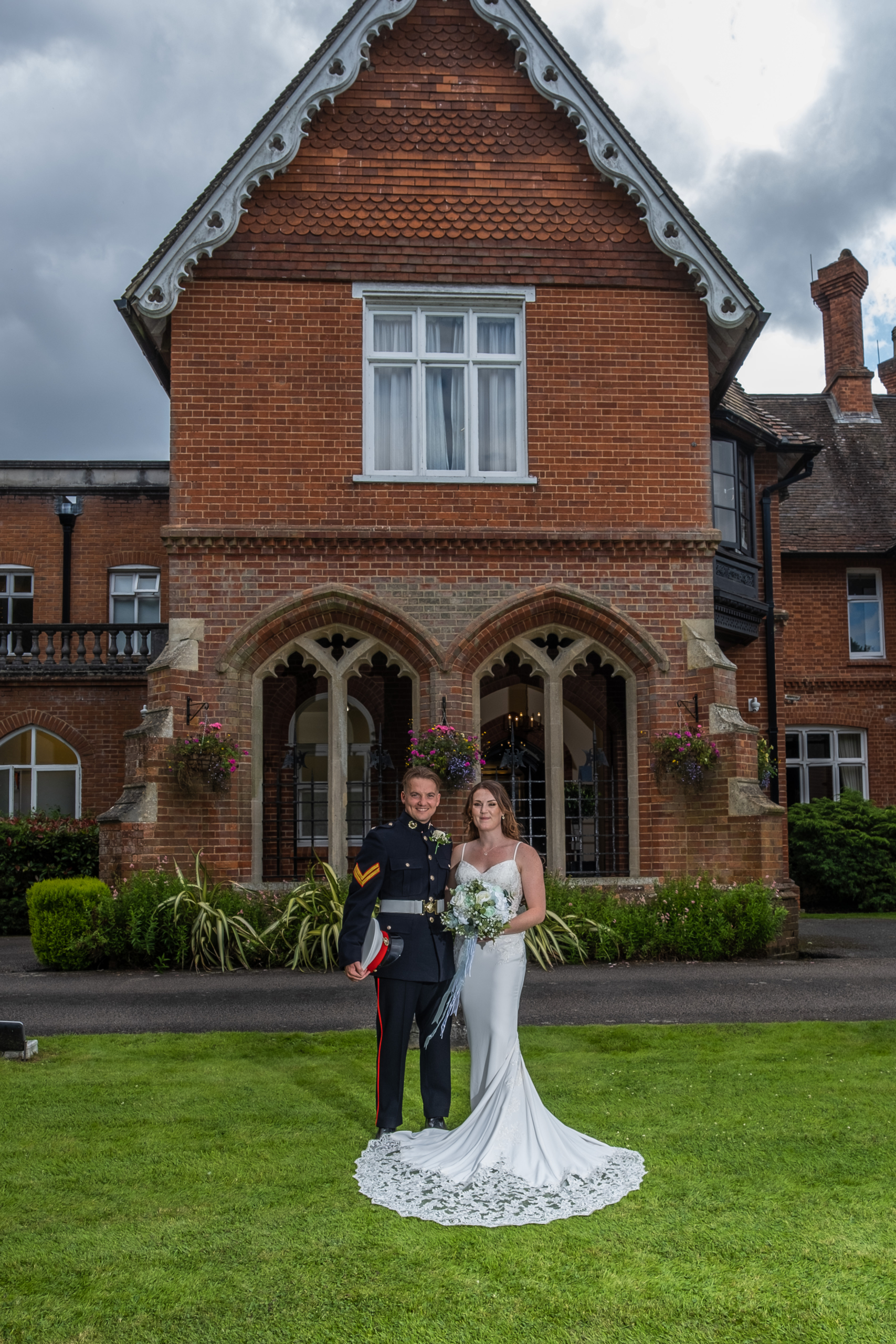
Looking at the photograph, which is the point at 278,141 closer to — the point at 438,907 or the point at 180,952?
the point at 180,952

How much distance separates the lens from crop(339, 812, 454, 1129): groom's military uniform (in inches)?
Answer: 209

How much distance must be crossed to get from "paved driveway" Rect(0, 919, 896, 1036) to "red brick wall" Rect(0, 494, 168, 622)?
1310 centimetres

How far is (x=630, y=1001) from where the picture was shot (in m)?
8.59

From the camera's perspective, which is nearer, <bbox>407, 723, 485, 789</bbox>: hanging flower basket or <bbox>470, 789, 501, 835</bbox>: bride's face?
<bbox>470, 789, 501, 835</bbox>: bride's face

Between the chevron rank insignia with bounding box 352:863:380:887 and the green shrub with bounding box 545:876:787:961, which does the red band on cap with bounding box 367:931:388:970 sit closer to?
the chevron rank insignia with bounding box 352:863:380:887

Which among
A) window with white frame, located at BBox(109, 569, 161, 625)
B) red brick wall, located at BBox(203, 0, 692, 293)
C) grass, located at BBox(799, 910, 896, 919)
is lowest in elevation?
grass, located at BBox(799, 910, 896, 919)

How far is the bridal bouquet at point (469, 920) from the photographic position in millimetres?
5160

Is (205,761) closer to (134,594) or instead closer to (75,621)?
(134,594)

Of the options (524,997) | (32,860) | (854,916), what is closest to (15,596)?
(32,860)

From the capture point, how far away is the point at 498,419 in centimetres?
1289

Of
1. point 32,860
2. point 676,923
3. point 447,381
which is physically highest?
point 447,381

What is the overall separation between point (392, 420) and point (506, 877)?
844 centimetres

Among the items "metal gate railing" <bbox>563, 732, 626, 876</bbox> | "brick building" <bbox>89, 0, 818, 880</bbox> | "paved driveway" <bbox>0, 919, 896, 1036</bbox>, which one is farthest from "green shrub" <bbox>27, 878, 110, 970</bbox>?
"metal gate railing" <bbox>563, 732, 626, 876</bbox>

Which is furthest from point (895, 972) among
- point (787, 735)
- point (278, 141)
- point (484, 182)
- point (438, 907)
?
point (787, 735)
